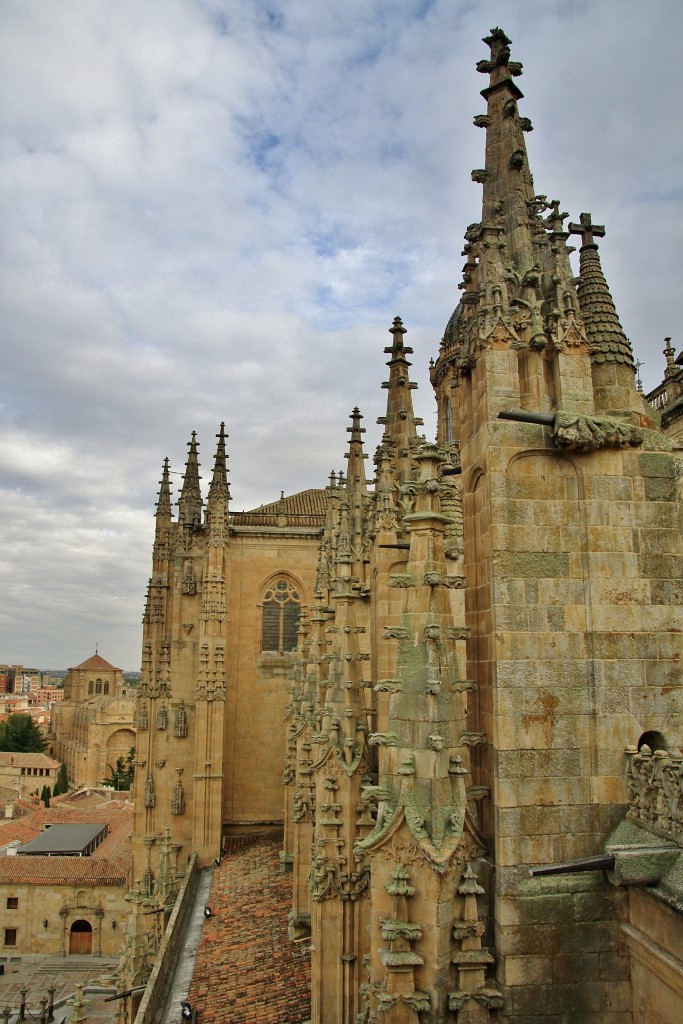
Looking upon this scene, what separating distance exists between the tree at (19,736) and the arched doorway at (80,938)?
5558cm

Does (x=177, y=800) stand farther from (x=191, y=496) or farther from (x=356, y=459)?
(x=356, y=459)

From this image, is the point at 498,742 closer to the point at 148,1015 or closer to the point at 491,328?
the point at 491,328

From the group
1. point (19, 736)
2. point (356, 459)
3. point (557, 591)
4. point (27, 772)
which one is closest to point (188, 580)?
point (356, 459)

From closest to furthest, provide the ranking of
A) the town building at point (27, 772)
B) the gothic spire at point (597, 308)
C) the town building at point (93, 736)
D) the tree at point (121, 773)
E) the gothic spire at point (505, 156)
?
the gothic spire at point (597, 308) < the gothic spire at point (505, 156) < the town building at point (27, 772) < the tree at point (121, 773) < the town building at point (93, 736)

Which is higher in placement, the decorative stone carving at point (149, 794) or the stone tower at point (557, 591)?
the stone tower at point (557, 591)

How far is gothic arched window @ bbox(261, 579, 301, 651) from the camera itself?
A: 31.1 metres

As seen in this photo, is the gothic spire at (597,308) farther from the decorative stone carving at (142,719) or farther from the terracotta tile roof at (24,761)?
the terracotta tile roof at (24,761)

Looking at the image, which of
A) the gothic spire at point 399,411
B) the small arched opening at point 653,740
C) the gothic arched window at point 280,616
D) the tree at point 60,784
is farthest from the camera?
the tree at point 60,784

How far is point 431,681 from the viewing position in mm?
6559

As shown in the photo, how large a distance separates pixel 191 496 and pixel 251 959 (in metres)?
18.8

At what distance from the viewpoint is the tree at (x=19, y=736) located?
3846 inches

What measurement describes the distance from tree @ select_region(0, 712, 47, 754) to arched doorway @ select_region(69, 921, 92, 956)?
55.6 meters

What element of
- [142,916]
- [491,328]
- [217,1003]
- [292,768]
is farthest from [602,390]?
[142,916]

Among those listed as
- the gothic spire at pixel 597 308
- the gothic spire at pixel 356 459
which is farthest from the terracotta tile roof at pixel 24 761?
the gothic spire at pixel 597 308
